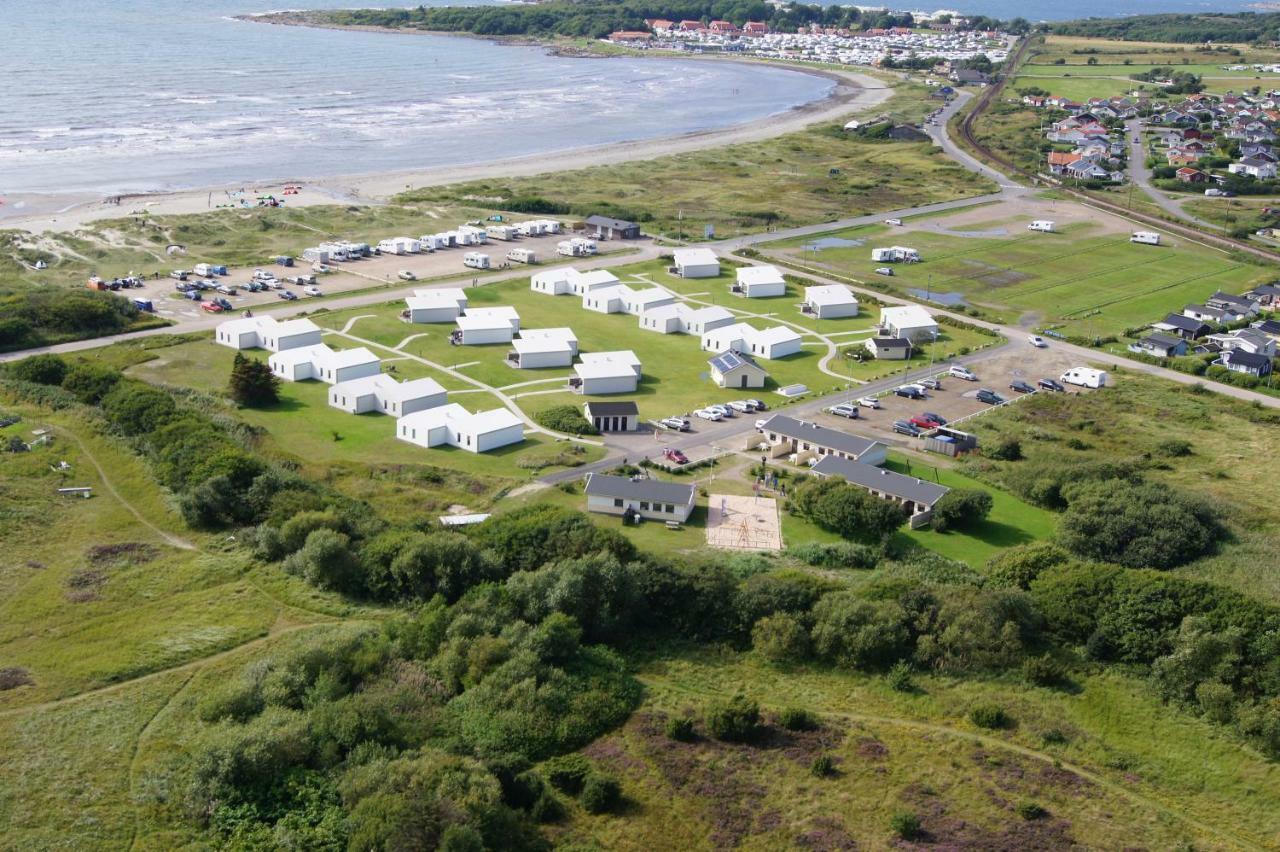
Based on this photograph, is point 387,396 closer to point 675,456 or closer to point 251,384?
point 251,384

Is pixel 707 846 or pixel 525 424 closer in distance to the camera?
pixel 707 846

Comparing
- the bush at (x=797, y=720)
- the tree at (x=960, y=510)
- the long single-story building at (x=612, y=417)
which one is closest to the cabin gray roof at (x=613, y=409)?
the long single-story building at (x=612, y=417)

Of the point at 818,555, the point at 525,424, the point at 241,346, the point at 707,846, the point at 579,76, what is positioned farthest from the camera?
the point at 579,76

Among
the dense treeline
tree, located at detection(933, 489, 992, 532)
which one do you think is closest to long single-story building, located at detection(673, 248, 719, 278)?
the dense treeline

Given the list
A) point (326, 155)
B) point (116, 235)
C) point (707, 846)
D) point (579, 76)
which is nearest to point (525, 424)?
point (707, 846)

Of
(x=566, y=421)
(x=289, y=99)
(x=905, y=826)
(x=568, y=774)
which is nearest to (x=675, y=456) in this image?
(x=566, y=421)

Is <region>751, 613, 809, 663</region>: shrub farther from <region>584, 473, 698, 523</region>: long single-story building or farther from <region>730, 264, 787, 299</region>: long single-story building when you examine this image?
<region>730, 264, 787, 299</region>: long single-story building

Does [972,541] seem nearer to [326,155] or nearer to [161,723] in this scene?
[161,723]
